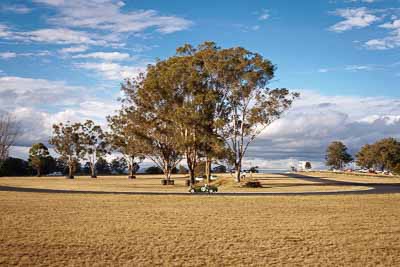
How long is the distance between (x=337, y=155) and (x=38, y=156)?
4106 inches

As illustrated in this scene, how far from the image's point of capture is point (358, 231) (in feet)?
58.9

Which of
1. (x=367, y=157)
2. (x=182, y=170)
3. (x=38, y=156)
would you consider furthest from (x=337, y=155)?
(x=38, y=156)

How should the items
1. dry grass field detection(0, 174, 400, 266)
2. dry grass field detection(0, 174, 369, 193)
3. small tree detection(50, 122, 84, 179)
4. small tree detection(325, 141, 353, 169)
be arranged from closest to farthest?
dry grass field detection(0, 174, 400, 266)
dry grass field detection(0, 174, 369, 193)
small tree detection(50, 122, 84, 179)
small tree detection(325, 141, 353, 169)

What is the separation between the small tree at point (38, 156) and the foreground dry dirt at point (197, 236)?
97.7 metres

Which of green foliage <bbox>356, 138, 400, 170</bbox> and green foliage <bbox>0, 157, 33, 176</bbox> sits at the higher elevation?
green foliage <bbox>356, 138, 400, 170</bbox>

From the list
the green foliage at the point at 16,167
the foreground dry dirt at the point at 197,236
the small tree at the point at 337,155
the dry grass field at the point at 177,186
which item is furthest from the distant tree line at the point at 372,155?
the foreground dry dirt at the point at 197,236

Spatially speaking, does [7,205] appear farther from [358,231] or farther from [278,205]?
[358,231]

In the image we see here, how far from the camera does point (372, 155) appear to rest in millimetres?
141375

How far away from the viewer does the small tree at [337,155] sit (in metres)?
169

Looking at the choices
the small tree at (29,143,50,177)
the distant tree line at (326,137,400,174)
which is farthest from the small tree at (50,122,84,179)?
the distant tree line at (326,137,400,174)

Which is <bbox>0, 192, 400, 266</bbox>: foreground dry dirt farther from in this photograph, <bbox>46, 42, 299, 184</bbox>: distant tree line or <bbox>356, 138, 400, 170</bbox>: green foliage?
<bbox>356, 138, 400, 170</bbox>: green foliage

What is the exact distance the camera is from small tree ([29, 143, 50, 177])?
118 metres

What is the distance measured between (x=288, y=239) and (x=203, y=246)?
10.6 ft

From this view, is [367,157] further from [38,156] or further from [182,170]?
[38,156]
